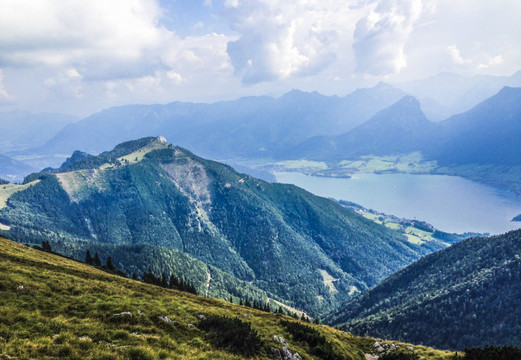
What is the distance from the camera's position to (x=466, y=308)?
14050 cm

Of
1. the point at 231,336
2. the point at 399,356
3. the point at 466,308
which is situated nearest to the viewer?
the point at 231,336

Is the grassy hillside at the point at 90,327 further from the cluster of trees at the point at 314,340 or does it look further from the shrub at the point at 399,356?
the shrub at the point at 399,356

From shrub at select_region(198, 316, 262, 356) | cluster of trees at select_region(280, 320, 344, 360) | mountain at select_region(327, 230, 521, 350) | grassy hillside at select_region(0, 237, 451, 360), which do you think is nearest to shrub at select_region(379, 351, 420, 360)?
grassy hillside at select_region(0, 237, 451, 360)

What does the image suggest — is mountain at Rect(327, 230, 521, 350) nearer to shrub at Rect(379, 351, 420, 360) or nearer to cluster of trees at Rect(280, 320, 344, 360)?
shrub at Rect(379, 351, 420, 360)

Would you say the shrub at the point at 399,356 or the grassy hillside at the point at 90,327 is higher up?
the grassy hillside at the point at 90,327

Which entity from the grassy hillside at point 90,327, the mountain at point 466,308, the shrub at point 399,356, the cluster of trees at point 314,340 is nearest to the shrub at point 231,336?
the grassy hillside at point 90,327

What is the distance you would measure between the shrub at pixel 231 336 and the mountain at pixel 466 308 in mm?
131033

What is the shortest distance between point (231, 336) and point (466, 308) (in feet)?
525

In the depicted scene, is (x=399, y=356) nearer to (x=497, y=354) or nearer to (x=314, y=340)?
(x=497, y=354)

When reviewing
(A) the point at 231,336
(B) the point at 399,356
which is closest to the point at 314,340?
(B) the point at 399,356

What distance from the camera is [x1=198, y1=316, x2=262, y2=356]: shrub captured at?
25.3 m

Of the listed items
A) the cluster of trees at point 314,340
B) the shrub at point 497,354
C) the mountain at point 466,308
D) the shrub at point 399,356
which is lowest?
the mountain at point 466,308

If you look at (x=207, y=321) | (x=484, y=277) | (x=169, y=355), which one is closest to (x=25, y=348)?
(x=169, y=355)

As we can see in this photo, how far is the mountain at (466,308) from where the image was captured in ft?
413
